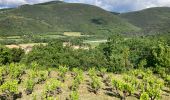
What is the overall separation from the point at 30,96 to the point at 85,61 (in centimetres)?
6050

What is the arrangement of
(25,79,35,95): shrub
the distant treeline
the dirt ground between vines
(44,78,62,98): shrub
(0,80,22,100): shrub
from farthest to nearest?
the distant treeline → (25,79,35,95): shrub → the dirt ground between vines → (44,78,62,98): shrub → (0,80,22,100): shrub

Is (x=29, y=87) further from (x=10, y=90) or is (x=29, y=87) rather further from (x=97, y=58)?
(x=97, y=58)

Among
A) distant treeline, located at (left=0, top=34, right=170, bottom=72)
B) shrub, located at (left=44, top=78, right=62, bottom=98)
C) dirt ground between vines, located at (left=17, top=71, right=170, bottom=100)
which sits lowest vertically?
distant treeline, located at (left=0, top=34, right=170, bottom=72)

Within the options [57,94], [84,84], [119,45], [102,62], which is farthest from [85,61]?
[57,94]

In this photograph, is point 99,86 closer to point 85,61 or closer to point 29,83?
point 29,83

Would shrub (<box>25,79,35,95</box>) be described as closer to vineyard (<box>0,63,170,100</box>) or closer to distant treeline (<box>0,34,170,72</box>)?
vineyard (<box>0,63,170,100</box>)

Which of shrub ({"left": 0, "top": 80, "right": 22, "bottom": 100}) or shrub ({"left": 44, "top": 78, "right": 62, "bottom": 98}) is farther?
shrub ({"left": 44, "top": 78, "right": 62, "bottom": 98})

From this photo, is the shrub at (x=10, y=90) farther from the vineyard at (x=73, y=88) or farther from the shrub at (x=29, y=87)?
the shrub at (x=29, y=87)

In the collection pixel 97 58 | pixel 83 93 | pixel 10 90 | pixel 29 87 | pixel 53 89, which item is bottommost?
pixel 97 58

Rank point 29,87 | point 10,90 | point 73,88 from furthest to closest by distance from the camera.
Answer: point 73,88 → point 29,87 → point 10,90

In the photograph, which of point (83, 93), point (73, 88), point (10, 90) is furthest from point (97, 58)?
point (10, 90)

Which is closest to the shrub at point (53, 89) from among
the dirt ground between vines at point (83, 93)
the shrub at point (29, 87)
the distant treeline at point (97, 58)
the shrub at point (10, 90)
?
the dirt ground between vines at point (83, 93)

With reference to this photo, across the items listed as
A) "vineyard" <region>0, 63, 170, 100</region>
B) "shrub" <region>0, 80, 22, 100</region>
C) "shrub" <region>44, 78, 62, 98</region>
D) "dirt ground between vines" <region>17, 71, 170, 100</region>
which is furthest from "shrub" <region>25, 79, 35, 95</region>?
"shrub" <region>44, 78, 62, 98</region>

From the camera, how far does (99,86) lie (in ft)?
223
